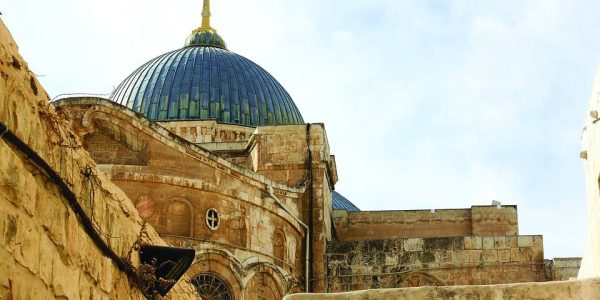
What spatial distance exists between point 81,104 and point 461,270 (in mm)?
8711

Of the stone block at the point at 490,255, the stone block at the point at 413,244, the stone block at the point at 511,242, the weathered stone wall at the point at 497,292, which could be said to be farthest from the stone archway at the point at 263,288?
the weathered stone wall at the point at 497,292

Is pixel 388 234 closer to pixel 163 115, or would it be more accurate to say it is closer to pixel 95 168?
pixel 163 115

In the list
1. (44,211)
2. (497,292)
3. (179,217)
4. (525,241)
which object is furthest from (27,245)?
(525,241)

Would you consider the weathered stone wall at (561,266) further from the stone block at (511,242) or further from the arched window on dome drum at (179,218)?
the arched window on dome drum at (179,218)

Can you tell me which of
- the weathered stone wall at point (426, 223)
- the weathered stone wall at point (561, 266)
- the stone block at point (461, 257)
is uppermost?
the weathered stone wall at point (426, 223)

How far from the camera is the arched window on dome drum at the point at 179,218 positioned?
878 inches

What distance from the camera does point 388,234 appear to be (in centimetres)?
2877

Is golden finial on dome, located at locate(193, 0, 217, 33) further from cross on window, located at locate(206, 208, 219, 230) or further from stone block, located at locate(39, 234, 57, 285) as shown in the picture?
stone block, located at locate(39, 234, 57, 285)

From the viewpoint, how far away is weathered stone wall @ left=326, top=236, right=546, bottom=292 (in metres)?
24.8

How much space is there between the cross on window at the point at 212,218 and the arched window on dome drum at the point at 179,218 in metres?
0.36

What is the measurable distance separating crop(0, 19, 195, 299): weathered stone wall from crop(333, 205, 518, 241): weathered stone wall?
68.9ft

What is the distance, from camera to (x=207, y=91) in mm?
32688

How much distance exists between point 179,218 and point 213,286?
1.44 metres

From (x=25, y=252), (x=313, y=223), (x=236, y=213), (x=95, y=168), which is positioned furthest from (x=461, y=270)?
(x=25, y=252)
